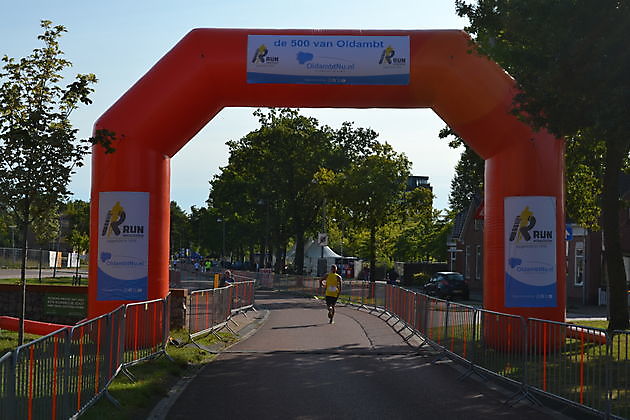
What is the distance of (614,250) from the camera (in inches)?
716

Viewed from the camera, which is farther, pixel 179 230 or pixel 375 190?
pixel 179 230

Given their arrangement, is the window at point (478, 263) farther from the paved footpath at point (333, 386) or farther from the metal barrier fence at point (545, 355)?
the metal barrier fence at point (545, 355)

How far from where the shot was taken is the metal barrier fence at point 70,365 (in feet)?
19.9

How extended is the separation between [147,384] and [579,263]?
31.3 m

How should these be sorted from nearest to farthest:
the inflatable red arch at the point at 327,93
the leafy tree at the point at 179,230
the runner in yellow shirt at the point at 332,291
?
the inflatable red arch at the point at 327,93 < the runner in yellow shirt at the point at 332,291 < the leafy tree at the point at 179,230

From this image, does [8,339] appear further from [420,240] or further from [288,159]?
[420,240]

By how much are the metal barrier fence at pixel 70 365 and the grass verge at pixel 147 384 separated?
6.0 inches

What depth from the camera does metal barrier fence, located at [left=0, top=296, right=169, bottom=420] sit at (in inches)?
239

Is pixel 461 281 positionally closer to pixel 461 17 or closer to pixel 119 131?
pixel 461 17

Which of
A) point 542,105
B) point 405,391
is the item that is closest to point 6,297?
point 405,391

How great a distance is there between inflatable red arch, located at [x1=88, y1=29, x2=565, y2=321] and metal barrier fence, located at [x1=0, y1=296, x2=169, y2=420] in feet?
11.0

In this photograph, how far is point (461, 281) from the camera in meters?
42.6

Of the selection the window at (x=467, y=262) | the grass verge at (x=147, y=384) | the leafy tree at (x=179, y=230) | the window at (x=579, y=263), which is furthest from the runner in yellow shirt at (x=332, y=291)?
the leafy tree at (x=179, y=230)

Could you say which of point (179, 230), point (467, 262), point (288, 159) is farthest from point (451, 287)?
point (179, 230)
